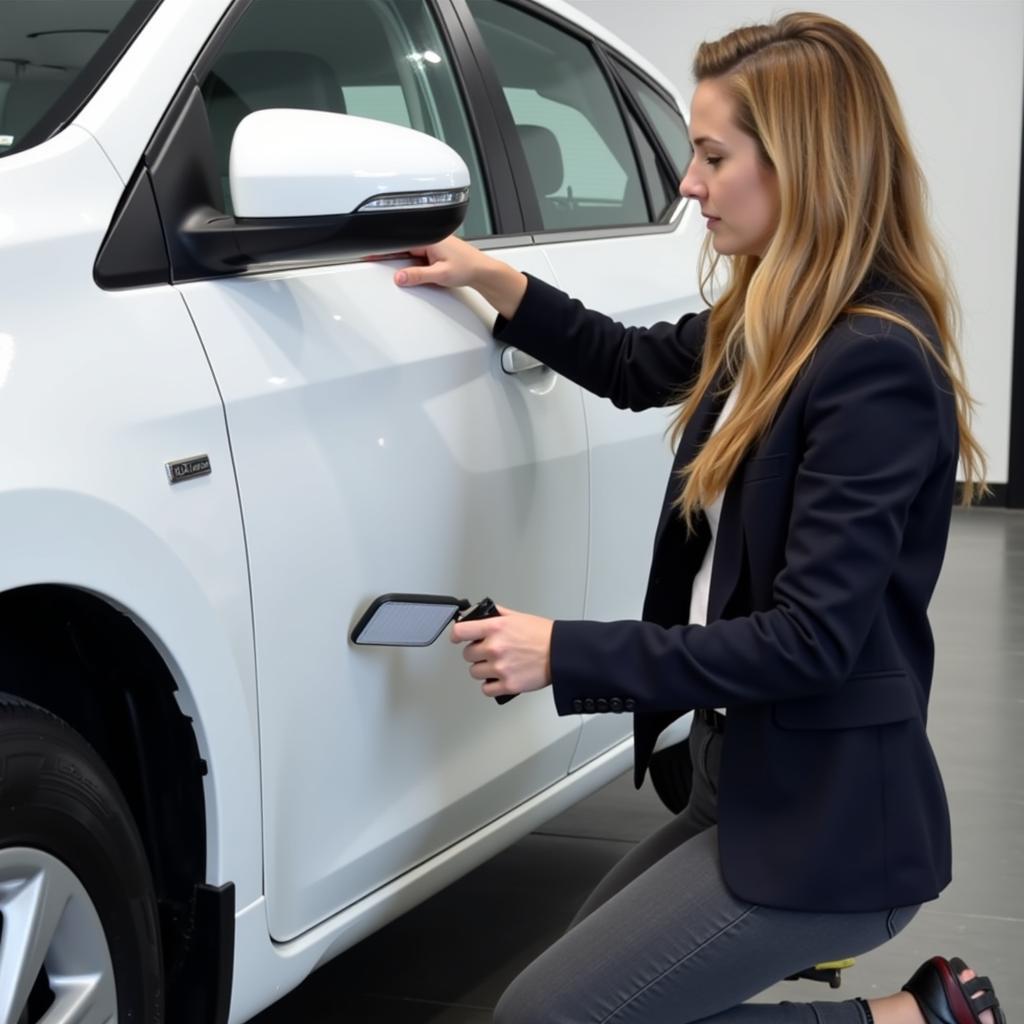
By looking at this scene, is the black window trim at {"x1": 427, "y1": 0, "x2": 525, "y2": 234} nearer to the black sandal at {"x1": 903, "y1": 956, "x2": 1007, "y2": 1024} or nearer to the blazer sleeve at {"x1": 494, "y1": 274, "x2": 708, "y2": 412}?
the blazer sleeve at {"x1": 494, "y1": 274, "x2": 708, "y2": 412}

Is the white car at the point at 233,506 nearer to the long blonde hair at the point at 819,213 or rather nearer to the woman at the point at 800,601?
the woman at the point at 800,601

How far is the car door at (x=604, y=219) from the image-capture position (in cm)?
203

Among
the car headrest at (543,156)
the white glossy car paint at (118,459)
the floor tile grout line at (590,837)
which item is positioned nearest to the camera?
the white glossy car paint at (118,459)

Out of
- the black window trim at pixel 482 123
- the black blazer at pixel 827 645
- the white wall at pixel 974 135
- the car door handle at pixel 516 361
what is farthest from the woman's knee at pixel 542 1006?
the white wall at pixel 974 135

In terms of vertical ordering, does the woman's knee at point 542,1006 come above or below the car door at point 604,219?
below

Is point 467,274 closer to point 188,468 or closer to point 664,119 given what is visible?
point 188,468

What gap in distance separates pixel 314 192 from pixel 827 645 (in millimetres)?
604

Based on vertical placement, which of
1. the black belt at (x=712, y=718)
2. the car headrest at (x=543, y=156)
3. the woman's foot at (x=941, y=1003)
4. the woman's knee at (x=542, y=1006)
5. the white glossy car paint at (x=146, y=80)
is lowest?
the woman's foot at (x=941, y=1003)

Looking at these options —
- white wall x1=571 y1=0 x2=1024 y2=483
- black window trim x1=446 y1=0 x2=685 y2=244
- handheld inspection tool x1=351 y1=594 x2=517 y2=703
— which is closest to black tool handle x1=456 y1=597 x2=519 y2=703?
handheld inspection tool x1=351 y1=594 x2=517 y2=703

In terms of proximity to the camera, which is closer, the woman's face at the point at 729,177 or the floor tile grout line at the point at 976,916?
the woman's face at the point at 729,177

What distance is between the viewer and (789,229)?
1.46 m

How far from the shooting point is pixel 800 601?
4.55 ft

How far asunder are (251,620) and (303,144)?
412 mm

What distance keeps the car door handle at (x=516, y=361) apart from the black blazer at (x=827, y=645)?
0.37 meters
